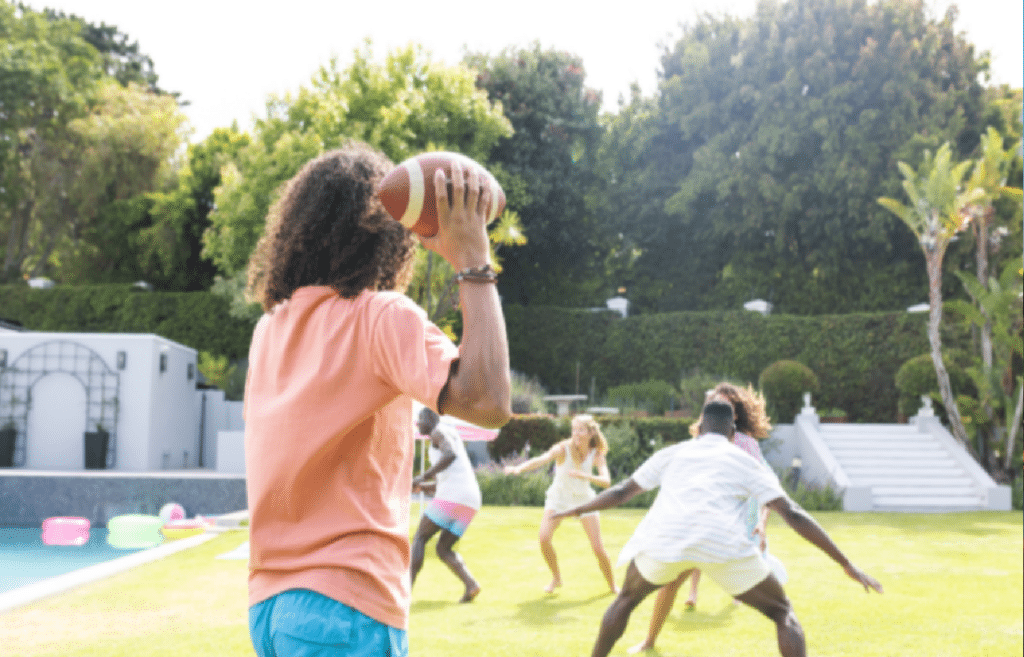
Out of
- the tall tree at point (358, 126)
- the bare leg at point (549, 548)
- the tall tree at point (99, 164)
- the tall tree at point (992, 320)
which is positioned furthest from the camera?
the tall tree at point (99, 164)

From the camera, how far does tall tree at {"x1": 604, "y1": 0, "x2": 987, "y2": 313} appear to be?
93.6 feet

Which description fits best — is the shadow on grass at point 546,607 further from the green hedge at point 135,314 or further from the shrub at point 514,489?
the green hedge at point 135,314

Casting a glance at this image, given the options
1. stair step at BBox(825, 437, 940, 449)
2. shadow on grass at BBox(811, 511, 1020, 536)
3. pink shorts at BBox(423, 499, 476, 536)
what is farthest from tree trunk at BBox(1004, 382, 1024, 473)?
pink shorts at BBox(423, 499, 476, 536)

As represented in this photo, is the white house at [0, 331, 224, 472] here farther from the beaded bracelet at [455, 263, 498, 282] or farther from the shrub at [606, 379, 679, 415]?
the beaded bracelet at [455, 263, 498, 282]

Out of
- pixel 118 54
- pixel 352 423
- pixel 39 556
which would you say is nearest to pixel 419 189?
pixel 352 423

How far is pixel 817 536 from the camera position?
4633mm

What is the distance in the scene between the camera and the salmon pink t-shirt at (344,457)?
5.93 feet

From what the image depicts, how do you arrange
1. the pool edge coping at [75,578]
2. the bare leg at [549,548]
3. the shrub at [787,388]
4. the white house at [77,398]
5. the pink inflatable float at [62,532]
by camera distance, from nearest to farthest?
the pool edge coping at [75,578]
the bare leg at [549,548]
the pink inflatable float at [62,532]
the white house at [77,398]
the shrub at [787,388]

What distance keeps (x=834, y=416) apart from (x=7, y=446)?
19.5 m

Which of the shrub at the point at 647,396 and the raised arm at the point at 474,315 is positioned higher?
the raised arm at the point at 474,315

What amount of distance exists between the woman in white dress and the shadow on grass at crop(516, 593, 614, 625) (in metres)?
0.26

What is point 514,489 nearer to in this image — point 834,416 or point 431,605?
point 431,605

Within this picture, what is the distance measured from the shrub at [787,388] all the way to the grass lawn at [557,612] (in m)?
10.7

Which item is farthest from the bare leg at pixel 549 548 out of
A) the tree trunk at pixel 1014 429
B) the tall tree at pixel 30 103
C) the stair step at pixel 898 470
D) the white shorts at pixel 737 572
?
the tall tree at pixel 30 103
